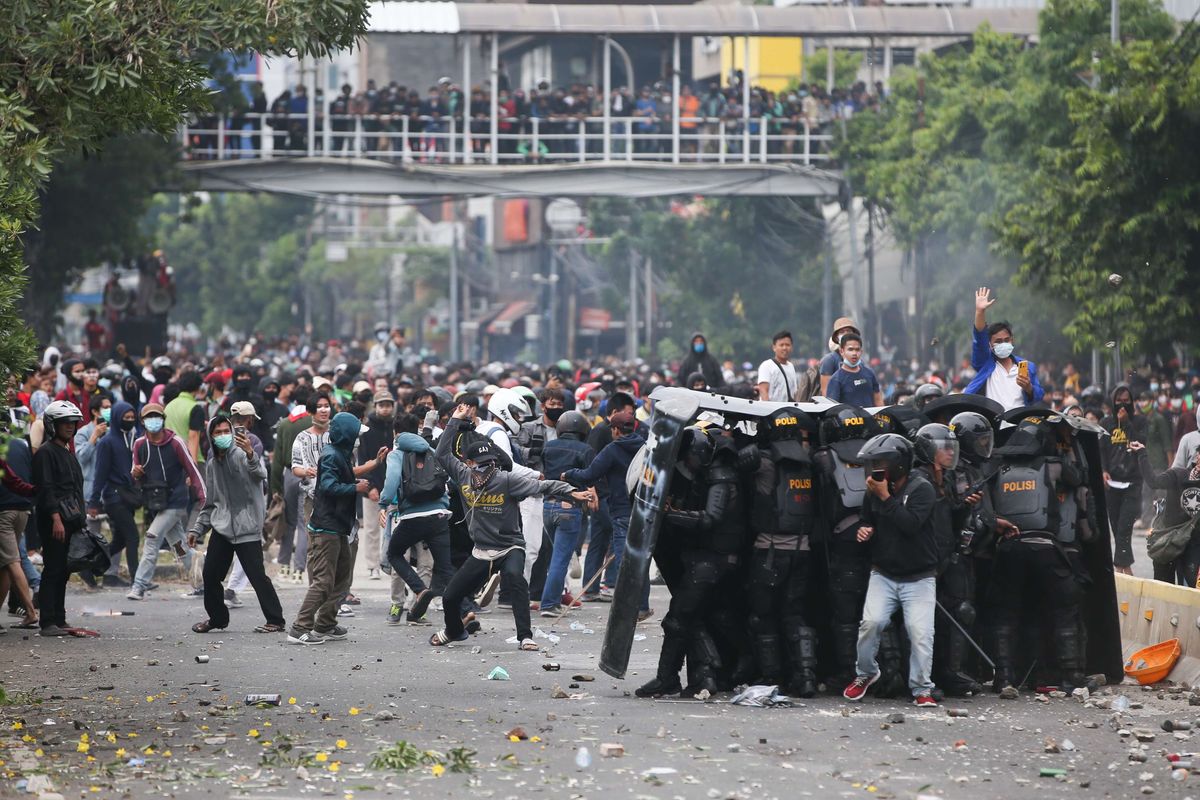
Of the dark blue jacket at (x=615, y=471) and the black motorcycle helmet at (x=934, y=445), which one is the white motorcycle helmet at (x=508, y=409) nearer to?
the dark blue jacket at (x=615, y=471)

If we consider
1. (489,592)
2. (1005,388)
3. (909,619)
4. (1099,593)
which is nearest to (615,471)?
(489,592)

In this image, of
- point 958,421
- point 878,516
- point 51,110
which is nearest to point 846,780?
point 878,516

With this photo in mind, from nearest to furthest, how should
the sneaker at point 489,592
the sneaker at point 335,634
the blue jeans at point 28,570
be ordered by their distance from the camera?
the sneaker at point 335,634, the sneaker at point 489,592, the blue jeans at point 28,570

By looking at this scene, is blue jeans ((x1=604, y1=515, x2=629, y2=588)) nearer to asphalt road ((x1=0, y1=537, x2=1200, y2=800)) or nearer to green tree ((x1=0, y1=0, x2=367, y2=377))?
asphalt road ((x1=0, y1=537, x2=1200, y2=800))

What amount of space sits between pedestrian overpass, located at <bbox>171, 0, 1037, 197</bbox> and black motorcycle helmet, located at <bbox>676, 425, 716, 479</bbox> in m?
27.3

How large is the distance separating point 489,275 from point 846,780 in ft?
284

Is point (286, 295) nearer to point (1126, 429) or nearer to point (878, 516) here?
point (1126, 429)

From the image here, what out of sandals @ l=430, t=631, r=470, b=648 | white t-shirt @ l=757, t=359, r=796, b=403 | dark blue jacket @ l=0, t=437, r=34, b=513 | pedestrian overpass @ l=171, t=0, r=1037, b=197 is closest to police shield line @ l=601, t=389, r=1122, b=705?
sandals @ l=430, t=631, r=470, b=648

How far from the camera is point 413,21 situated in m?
37.9

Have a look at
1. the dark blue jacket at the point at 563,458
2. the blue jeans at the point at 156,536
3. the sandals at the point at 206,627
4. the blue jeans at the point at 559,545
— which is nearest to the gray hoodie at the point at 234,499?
the sandals at the point at 206,627

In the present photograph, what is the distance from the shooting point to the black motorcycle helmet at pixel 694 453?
9953 millimetres

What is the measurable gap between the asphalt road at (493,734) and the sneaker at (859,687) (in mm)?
70

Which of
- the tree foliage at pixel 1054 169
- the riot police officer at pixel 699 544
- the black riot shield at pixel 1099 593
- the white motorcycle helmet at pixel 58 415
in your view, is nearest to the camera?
the riot police officer at pixel 699 544

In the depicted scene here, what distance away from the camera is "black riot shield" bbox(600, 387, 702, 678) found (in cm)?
984
